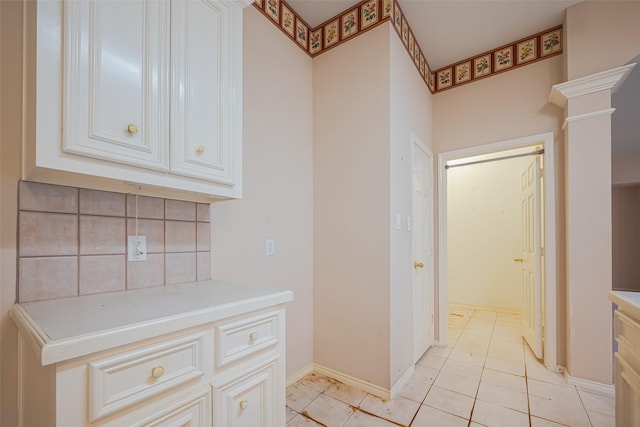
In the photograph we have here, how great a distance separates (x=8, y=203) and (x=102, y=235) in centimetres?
29

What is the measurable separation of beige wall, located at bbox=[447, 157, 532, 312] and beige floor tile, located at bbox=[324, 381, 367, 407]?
10.0 feet

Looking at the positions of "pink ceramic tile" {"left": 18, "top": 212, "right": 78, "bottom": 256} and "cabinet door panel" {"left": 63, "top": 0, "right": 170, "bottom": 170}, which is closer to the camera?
"cabinet door panel" {"left": 63, "top": 0, "right": 170, "bottom": 170}

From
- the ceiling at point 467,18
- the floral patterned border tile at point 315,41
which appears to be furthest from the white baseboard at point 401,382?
the ceiling at point 467,18

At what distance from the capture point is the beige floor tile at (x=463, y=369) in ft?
7.23

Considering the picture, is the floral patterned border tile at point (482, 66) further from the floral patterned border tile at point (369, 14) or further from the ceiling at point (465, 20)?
the floral patterned border tile at point (369, 14)

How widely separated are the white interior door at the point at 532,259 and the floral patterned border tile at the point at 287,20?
234 centimetres

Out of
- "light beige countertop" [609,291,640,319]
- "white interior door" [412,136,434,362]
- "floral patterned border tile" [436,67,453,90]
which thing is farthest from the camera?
"floral patterned border tile" [436,67,453,90]

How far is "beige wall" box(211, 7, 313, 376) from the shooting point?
171cm

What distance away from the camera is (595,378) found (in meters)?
1.97

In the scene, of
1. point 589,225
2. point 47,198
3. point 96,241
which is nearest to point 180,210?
point 96,241

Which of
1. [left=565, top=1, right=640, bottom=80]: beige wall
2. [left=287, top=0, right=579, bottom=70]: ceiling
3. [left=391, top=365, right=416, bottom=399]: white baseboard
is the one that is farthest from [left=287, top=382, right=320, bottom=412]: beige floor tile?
[left=565, top=1, right=640, bottom=80]: beige wall

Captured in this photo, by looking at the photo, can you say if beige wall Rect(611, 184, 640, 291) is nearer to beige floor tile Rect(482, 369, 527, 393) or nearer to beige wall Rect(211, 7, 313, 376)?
beige floor tile Rect(482, 369, 527, 393)

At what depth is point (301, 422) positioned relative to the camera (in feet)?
5.41

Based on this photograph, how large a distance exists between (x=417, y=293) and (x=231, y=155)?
197cm
